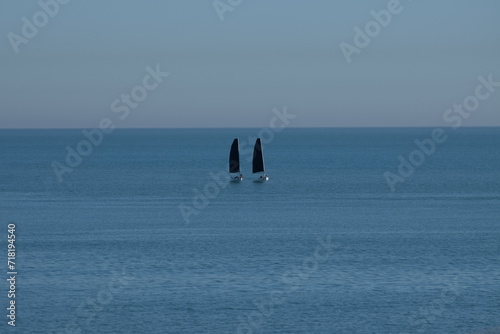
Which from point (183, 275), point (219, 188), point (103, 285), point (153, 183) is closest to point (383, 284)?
point (183, 275)

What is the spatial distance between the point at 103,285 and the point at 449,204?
56502 mm

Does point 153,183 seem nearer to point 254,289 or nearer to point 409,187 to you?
point 409,187

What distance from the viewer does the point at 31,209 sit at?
313 ft

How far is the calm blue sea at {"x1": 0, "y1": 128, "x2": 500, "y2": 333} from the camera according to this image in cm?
4878

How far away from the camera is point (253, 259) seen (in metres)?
64.7

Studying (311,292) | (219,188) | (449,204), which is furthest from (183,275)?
(219,188)

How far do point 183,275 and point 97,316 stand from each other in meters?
10.7

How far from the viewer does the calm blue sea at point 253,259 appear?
4878 cm

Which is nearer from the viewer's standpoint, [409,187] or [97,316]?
[97,316]

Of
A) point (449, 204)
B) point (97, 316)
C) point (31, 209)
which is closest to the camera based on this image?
point (97, 316)

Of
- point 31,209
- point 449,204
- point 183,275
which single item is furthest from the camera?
point 449,204

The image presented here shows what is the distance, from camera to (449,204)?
10250 cm

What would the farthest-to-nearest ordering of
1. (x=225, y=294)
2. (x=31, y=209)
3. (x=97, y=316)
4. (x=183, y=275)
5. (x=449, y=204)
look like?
(x=449, y=204) < (x=31, y=209) < (x=183, y=275) < (x=225, y=294) < (x=97, y=316)

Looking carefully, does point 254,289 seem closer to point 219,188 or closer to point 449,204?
point 449,204
